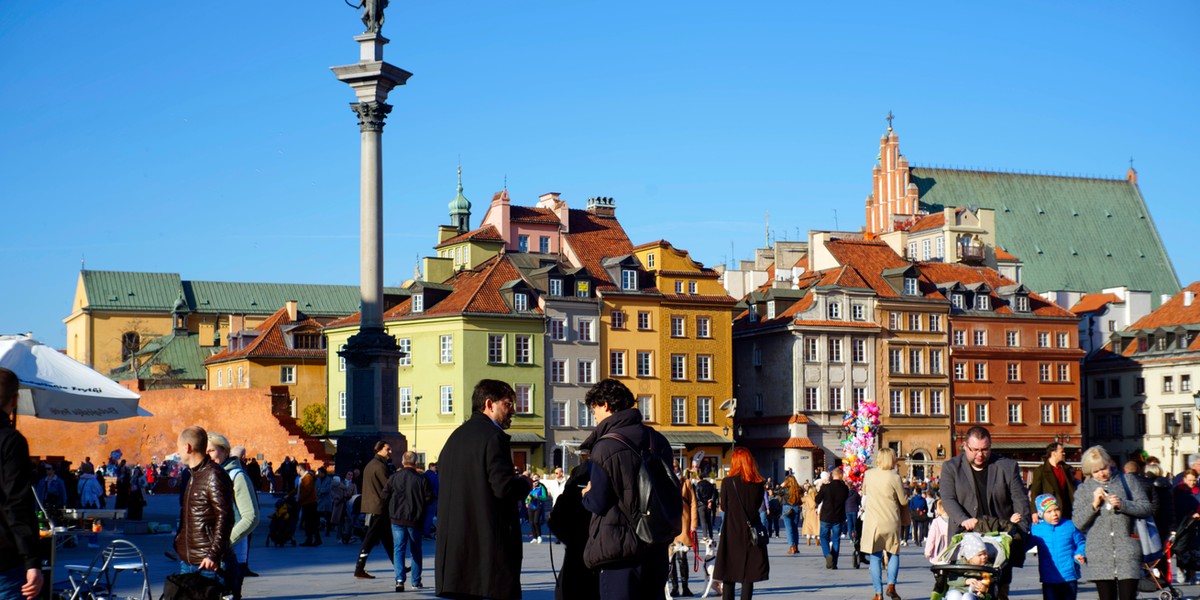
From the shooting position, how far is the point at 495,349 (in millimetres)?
69125

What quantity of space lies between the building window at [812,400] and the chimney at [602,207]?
49.2ft

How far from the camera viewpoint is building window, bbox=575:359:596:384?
71438 millimetres

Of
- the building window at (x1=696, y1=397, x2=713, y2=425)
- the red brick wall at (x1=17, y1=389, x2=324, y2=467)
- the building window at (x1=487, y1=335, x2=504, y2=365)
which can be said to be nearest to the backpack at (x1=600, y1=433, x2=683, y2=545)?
the red brick wall at (x1=17, y1=389, x2=324, y2=467)

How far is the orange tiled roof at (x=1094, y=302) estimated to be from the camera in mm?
91812

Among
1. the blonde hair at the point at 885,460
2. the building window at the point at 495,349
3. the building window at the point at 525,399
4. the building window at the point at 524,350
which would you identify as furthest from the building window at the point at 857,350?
the blonde hair at the point at 885,460

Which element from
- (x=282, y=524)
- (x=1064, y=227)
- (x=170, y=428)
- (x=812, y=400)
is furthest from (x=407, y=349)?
(x=1064, y=227)

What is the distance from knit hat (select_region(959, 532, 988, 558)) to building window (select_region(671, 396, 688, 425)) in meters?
61.1

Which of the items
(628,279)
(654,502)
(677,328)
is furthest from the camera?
(677,328)

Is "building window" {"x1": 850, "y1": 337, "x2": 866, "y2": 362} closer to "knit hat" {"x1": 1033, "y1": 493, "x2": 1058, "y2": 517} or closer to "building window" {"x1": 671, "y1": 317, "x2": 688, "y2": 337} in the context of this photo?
"building window" {"x1": 671, "y1": 317, "x2": 688, "y2": 337}

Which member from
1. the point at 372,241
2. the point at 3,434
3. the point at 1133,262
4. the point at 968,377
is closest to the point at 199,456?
the point at 3,434

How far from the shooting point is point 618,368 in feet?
236

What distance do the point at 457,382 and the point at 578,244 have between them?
1165 centimetres

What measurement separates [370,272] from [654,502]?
92.6ft

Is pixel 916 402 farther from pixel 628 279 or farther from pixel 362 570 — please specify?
pixel 362 570
